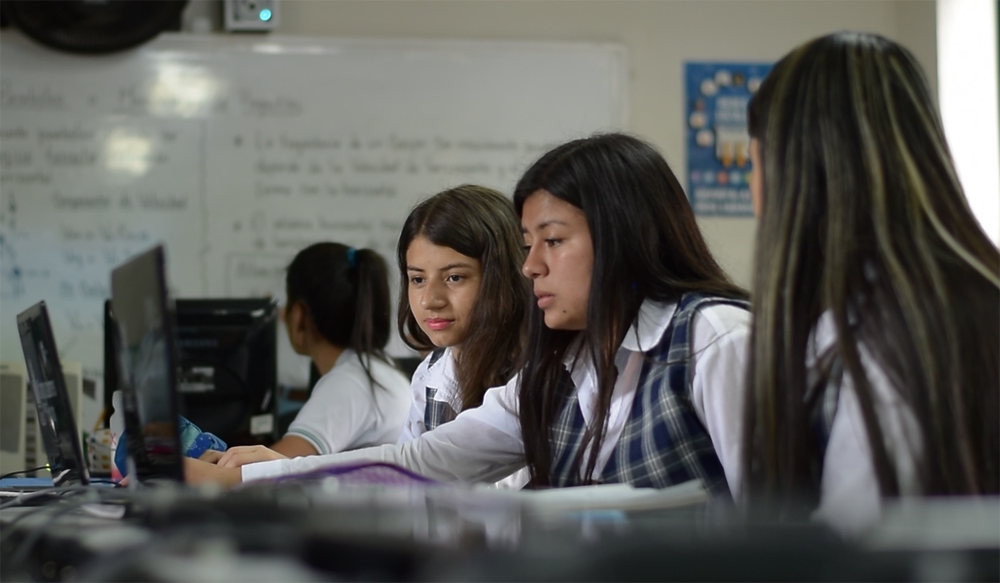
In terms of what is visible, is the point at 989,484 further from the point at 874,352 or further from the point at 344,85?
the point at 344,85

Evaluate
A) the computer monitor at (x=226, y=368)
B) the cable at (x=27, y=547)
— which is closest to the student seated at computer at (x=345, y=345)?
the computer monitor at (x=226, y=368)

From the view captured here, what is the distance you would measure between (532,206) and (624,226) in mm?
169

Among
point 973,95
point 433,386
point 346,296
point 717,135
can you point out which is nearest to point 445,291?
point 433,386

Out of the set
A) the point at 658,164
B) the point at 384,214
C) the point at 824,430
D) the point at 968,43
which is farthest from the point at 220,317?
the point at 968,43

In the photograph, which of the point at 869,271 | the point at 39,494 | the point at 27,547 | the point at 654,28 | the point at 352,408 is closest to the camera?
the point at 27,547

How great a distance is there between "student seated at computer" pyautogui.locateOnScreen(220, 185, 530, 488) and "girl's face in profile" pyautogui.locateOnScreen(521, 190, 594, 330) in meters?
0.48

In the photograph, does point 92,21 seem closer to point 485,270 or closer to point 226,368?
point 226,368

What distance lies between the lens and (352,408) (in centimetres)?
257

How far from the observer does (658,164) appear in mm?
1456

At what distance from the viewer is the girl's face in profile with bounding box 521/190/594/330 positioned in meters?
1.45

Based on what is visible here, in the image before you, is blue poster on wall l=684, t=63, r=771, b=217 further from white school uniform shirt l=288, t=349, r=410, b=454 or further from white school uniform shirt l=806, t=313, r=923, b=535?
white school uniform shirt l=806, t=313, r=923, b=535

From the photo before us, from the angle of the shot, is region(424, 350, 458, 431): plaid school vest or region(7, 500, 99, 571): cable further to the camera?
region(424, 350, 458, 431): plaid school vest

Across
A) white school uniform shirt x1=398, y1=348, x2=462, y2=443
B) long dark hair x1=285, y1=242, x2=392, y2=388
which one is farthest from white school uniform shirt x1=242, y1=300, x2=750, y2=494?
long dark hair x1=285, y1=242, x2=392, y2=388

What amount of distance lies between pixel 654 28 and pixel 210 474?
106 inches
